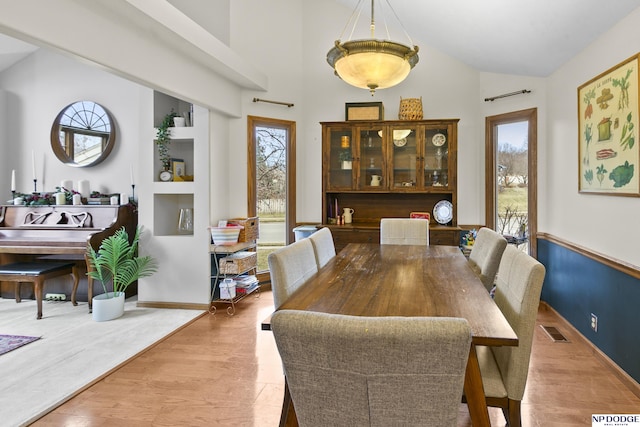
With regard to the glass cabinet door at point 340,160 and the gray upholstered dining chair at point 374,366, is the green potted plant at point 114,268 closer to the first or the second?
the glass cabinet door at point 340,160

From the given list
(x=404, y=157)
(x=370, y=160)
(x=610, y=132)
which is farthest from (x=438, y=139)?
(x=610, y=132)

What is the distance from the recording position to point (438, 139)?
178 inches

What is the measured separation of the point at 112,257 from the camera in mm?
3631

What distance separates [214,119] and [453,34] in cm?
265

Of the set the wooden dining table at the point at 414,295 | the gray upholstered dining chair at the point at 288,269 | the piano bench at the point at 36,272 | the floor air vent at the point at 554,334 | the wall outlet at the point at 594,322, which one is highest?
the gray upholstered dining chair at the point at 288,269

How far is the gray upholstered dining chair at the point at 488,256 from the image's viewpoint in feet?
7.48

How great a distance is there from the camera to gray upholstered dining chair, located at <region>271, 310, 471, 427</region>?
88cm

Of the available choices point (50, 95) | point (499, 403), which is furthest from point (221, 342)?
point (50, 95)

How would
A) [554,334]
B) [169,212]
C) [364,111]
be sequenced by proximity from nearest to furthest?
[554,334], [169,212], [364,111]

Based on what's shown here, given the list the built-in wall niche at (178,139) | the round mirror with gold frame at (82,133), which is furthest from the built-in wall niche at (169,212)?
the round mirror with gold frame at (82,133)

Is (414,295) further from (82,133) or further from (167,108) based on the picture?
(82,133)

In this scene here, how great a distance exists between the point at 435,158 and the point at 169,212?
124 inches

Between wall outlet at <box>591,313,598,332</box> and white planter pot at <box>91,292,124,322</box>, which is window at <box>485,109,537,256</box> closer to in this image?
wall outlet at <box>591,313,598,332</box>

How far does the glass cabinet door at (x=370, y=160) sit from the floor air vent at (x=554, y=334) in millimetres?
2220
